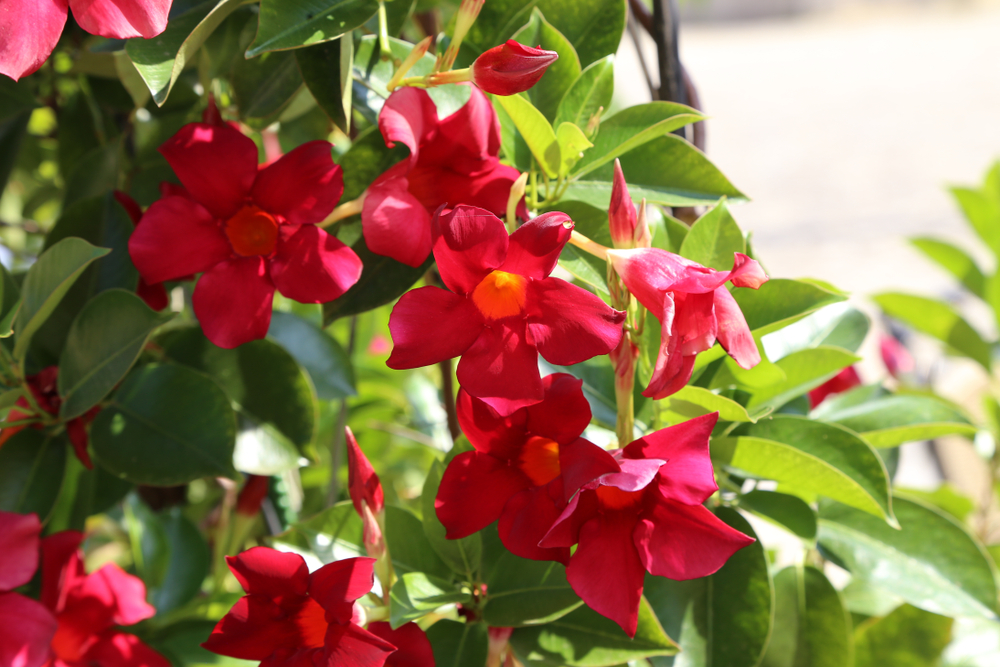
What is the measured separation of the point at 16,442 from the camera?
49 cm

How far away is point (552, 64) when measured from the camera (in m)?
0.46

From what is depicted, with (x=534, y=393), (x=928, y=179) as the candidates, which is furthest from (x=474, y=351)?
(x=928, y=179)

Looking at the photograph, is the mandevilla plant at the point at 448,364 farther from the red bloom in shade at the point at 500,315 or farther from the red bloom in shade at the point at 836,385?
the red bloom in shade at the point at 836,385

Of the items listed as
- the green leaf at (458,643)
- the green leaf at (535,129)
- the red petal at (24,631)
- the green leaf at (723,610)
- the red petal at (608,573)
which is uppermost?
the green leaf at (535,129)

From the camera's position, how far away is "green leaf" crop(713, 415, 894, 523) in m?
0.42

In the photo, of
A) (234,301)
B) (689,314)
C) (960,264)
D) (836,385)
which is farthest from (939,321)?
(234,301)

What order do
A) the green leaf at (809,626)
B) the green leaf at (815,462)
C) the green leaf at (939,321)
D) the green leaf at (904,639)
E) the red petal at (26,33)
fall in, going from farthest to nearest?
the green leaf at (939,321) → the green leaf at (904,639) → the green leaf at (809,626) → the green leaf at (815,462) → the red petal at (26,33)

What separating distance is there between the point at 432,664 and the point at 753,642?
19cm

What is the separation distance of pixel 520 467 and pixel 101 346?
0.27 m

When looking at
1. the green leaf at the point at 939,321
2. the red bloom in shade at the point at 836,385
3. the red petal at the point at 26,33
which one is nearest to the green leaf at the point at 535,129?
the red petal at the point at 26,33

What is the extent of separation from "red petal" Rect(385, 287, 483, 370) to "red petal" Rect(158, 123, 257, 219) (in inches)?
5.9

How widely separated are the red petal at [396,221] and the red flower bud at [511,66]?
2.2 inches

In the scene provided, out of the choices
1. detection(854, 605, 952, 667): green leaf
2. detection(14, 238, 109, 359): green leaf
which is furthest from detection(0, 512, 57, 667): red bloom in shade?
detection(854, 605, 952, 667): green leaf

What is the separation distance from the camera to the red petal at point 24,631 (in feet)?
1.34
